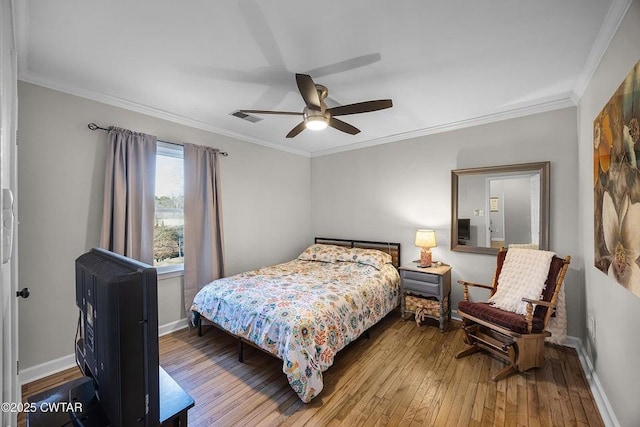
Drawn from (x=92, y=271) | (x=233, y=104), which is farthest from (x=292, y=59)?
(x=92, y=271)

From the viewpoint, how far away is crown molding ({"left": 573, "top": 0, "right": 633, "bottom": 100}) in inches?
60.3

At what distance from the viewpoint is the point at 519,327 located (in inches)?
87.8

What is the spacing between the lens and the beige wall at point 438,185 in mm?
2775

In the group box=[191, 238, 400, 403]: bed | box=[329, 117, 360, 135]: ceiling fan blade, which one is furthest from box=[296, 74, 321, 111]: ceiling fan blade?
box=[191, 238, 400, 403]: bed

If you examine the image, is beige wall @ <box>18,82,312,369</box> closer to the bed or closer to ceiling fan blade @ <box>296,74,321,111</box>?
the bed

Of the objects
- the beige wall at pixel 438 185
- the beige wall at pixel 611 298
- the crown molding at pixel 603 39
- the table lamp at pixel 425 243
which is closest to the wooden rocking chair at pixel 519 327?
the beige wall at pixel 611 298

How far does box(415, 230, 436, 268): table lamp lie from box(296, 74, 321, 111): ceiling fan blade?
2.11 meters

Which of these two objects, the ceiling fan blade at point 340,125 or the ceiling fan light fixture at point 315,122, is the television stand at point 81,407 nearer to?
the ceiling fan light fixture at point 315,122

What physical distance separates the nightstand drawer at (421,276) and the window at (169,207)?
2807 millimetres

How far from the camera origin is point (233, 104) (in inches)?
112

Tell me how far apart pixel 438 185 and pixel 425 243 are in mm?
817

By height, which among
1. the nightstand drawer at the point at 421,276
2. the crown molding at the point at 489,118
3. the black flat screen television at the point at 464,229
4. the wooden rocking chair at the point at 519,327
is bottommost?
the wooden rocking chair at the point at 519,327

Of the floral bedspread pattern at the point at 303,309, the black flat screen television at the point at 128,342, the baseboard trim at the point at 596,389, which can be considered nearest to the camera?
the black flat screen television at the point at 128,342

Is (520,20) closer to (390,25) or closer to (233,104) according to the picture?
(390,25)
